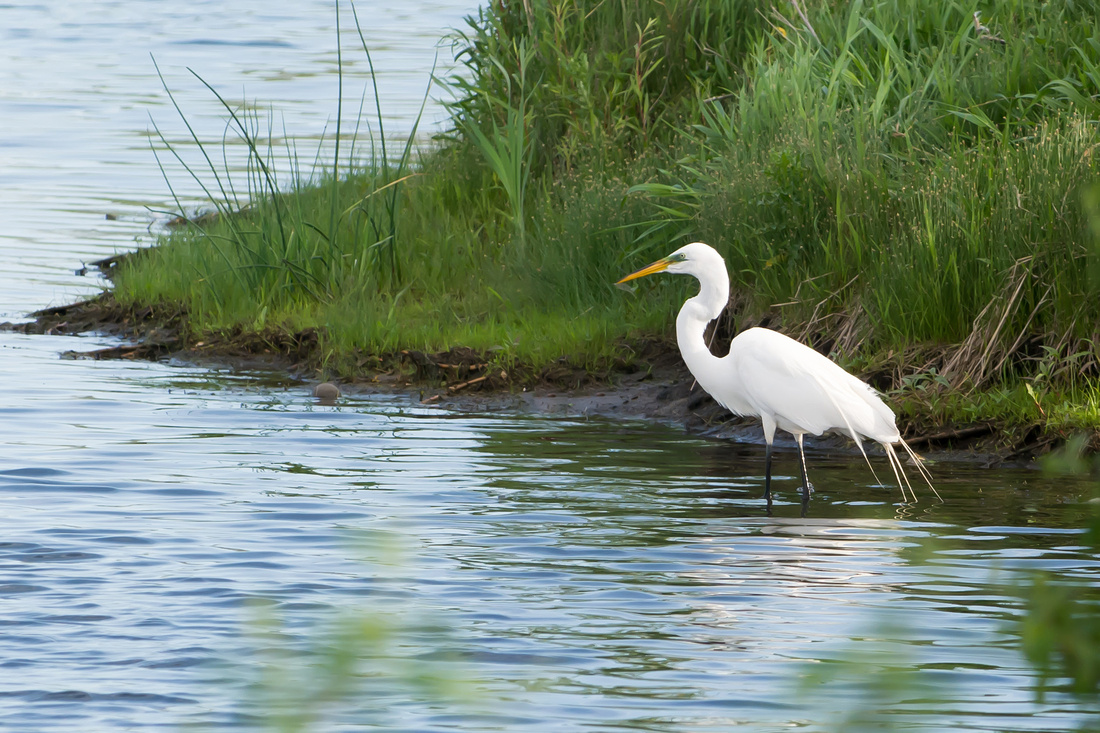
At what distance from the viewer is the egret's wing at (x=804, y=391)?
6.95m

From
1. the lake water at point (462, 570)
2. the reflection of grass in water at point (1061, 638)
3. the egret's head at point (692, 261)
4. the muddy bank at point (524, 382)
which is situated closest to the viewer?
the reflection of grass in water at point (1061, 638)

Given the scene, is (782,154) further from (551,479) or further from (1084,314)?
(551,479)

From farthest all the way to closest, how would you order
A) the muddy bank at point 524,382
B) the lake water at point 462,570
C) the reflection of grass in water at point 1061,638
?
the muddy bank at point 524,382, the lake water at point 462,570, the reflection of grass in water at point 1061,638

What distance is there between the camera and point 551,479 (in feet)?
23.5

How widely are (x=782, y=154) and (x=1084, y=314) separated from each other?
1887mm

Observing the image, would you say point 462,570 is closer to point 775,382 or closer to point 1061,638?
point 775,382

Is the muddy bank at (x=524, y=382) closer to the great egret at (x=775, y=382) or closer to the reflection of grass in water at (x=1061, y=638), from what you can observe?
the great egret at (x=775, y=382)

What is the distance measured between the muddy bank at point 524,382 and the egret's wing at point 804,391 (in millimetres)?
950

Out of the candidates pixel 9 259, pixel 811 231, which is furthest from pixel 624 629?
pixel 9 259

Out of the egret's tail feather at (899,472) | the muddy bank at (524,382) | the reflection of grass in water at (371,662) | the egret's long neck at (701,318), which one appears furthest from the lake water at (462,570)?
the egret's long neck at (701,318)

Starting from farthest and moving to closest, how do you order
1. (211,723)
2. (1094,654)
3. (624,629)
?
(624,629), (211,723), (1094,654)

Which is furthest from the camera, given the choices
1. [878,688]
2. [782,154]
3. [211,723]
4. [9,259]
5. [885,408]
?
[9,259]

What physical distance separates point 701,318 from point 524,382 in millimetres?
1744

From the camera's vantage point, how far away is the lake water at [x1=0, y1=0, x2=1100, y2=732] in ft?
13.4
